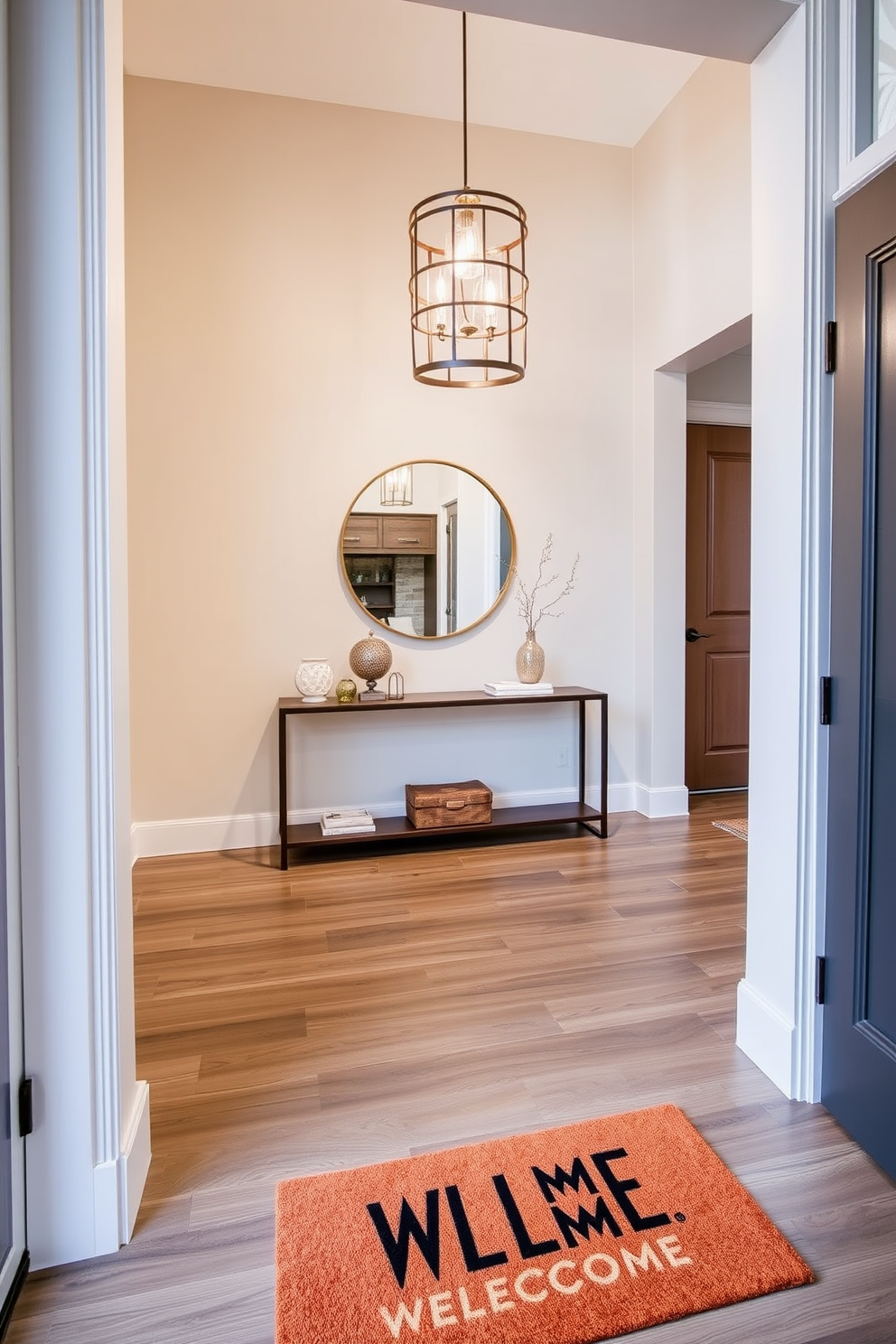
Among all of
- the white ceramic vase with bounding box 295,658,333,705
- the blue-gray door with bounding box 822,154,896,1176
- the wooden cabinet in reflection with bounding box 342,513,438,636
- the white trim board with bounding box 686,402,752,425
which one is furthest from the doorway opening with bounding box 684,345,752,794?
the blue-gray door with bounding box 822,154,896,1176

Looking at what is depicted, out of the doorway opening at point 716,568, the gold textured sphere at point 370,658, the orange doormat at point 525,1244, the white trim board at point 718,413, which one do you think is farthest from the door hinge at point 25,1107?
the white trim board at point 718,413

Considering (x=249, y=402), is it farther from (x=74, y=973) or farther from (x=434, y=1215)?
(x=434, y=1215)

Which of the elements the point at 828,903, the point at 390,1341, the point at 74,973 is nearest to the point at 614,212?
the point at 828,903

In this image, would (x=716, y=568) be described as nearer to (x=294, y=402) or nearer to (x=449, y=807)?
(x=449, y=807)

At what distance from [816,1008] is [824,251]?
1.67 meters

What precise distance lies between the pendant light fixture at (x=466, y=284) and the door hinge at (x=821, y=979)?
6.37 feet

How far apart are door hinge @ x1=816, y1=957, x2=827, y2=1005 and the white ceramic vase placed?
2.35 m

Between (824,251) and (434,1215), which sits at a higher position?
(824,251)

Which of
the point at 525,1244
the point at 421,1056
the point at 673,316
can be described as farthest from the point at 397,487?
the point at 525,1244

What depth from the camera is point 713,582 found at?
4738 millimetres

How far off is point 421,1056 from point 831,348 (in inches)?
75.4

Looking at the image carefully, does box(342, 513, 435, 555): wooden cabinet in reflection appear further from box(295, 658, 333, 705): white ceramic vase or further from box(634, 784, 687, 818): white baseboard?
box(634, 784, 687, 818): white baseboard

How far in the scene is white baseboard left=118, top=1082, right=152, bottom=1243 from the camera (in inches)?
55.1

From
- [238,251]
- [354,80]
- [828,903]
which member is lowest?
[828,903]
